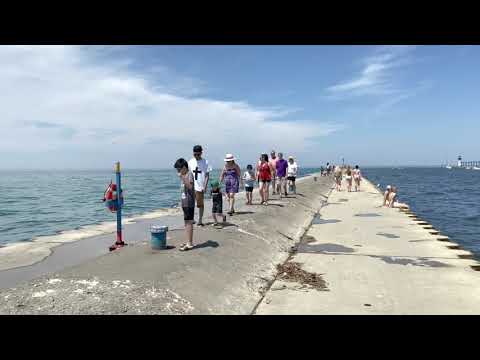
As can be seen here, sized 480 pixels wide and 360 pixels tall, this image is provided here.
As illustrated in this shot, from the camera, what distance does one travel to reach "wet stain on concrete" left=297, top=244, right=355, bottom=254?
34.3 feet

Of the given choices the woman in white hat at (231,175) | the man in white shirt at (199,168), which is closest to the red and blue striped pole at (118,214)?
the man in white shirt at (199,168)

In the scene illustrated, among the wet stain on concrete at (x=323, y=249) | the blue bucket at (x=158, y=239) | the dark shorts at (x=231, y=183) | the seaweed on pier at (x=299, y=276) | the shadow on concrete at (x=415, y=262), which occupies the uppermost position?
the dark shorts at (x=231, y=183)

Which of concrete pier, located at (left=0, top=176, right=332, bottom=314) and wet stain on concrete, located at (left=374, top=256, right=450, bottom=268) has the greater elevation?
concrete pier, located at (left=0, top=176, right=332, bottom=314)

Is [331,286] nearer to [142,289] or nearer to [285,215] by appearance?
[142,289]

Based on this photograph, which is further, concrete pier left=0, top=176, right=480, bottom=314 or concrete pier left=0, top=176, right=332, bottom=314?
concrete pier left=0, top=176, right=480, bottom=314

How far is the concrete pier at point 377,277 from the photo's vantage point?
6.18 m

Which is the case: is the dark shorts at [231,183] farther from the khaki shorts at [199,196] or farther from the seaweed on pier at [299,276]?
the seaweed on pier at [299,276]

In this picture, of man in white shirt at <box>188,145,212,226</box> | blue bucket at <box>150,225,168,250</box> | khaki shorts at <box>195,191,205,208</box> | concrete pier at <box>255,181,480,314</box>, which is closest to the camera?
concrete pier at <box>255,181,480,314</box>

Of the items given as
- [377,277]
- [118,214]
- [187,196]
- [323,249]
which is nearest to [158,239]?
[187,196]

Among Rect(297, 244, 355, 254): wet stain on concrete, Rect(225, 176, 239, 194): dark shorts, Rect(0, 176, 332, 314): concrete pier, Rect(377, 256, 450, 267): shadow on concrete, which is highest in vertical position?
Answer: Rect(225, 176, 239, 194): dark shorts

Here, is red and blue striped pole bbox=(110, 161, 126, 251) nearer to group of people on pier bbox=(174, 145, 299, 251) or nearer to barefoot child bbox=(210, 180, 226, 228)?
group of people on pier bbox=(174, 145, 299, 251)

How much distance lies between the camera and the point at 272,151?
706 inches

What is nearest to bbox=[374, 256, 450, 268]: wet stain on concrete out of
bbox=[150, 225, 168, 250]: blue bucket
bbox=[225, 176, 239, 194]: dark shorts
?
bbox=[225, 176, 239, 194]: dark shorts

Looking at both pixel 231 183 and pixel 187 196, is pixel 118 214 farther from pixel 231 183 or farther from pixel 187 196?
pixel 231 183
